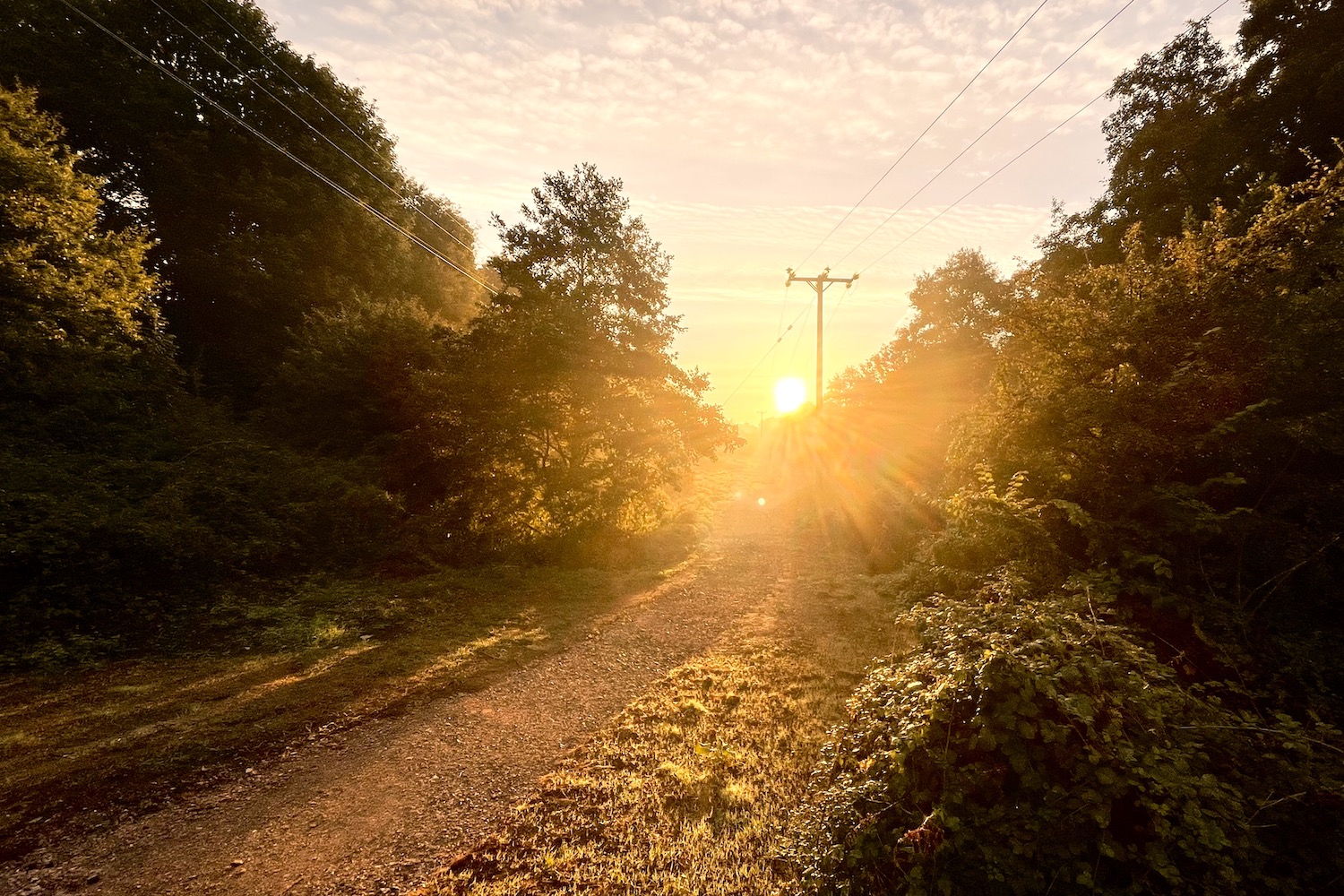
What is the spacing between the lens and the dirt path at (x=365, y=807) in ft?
11.4

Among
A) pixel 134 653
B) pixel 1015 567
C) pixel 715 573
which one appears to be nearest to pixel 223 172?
pixel 134 653

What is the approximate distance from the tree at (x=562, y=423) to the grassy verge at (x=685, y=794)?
708 centimetres

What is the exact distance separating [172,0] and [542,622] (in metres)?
29.6

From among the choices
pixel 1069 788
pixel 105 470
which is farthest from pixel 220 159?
pixel 1069 788

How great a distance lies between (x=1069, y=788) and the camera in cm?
314

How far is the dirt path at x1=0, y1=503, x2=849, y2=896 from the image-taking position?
3463 mm

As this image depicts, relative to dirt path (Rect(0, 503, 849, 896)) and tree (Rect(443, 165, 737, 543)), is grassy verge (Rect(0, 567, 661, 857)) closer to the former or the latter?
dirt path (Rect(0, 503, 849, 896))

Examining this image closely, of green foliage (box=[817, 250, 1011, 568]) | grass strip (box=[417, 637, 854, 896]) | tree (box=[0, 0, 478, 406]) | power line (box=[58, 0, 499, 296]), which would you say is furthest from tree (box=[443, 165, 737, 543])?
tree (box=[0, 0, 478, 406])

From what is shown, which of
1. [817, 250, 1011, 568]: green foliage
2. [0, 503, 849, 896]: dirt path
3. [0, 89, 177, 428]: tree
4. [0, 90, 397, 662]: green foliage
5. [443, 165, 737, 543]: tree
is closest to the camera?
[0, 503, 849, 896]: dirt path

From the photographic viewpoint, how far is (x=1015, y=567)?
6.53 m

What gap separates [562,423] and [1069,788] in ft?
40.5

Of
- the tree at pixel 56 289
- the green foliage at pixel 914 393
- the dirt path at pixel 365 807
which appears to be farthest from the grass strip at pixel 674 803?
the green foliage at pixel 914 393

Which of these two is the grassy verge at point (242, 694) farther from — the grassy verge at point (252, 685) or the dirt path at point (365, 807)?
the dirt path at point (365, 807)

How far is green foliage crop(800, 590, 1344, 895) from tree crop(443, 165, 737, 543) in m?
10.5
